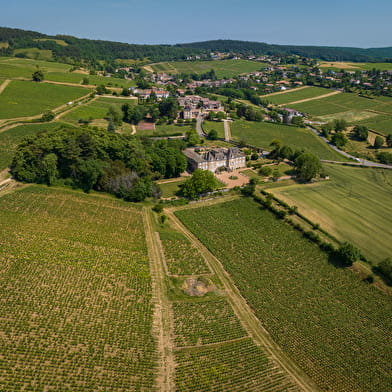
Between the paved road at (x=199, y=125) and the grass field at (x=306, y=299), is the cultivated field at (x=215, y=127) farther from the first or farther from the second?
the grass field at (x=306, y=299)

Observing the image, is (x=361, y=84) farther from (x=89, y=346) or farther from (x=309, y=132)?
(x=89, y=346)

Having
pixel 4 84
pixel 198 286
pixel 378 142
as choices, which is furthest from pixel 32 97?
pixel 378 142

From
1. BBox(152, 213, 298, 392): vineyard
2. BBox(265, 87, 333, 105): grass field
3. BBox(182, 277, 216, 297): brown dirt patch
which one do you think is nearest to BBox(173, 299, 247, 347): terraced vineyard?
BBox(152, 213, 298, 392): vineyard

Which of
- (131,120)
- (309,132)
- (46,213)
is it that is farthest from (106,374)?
(309,132)

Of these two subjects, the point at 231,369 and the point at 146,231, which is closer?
the point at 231,369

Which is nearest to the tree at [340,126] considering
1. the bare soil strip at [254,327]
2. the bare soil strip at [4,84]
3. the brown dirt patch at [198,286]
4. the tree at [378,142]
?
the tree at [378,142]
